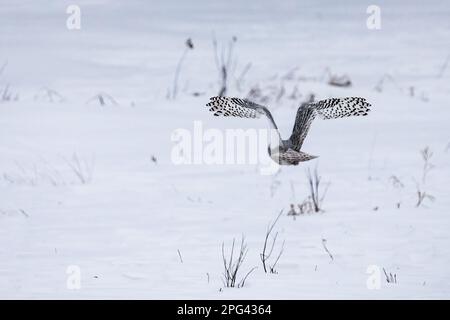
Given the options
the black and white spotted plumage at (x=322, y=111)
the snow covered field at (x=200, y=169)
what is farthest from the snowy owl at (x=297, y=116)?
the snow covered field at (x=200, y=169)

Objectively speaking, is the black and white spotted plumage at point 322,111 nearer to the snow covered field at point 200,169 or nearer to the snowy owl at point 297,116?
the snowy owl at point 297,116

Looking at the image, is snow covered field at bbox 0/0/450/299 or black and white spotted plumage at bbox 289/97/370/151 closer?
black and white spotted plumage at bbox 289/97/370/151

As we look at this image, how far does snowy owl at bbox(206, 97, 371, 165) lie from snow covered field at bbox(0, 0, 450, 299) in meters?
0.77

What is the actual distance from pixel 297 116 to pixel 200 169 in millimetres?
4028

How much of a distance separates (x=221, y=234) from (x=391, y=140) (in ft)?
12.1

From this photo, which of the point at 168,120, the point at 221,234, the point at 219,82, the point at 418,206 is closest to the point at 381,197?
the point at 418,206

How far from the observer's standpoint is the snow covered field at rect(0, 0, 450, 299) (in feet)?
17.5

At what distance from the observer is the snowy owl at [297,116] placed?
173 inches

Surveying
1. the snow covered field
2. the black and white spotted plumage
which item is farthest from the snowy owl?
the snow covered field

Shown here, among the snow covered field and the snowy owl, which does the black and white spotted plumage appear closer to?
the snowy owl

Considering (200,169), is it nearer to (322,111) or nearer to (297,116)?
(322,111)

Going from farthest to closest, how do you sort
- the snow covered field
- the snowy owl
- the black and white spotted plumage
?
the snow covered field → the black and white spotted plumage → the snowy owl

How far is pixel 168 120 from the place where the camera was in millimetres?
10664

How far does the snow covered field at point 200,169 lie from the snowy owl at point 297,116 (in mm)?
769
